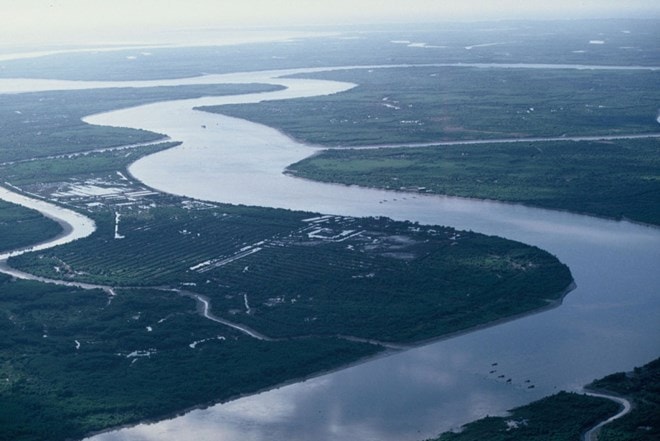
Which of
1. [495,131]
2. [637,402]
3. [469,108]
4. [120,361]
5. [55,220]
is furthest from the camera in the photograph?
[469,108]

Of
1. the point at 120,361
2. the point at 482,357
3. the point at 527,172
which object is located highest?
the point at 527,172

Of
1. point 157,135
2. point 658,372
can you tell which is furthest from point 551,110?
point 658,372

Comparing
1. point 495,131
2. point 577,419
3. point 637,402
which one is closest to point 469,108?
point 495,131

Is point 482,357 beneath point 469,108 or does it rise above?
beneath

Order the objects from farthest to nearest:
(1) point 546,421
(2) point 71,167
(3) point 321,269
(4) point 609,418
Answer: (2) point 71,167, (3) point 321,269, (4) point 609,418, (1) point 546,421

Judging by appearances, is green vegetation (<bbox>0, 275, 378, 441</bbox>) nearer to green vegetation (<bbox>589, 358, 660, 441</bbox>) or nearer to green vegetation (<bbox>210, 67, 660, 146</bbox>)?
green vegetation (<bbox>589, 358, 660, 441</bbox>)

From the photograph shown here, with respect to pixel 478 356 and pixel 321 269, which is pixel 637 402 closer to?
pixel 478 356
